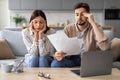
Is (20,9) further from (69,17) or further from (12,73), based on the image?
(12,73)

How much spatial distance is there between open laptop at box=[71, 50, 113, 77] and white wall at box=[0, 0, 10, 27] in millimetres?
5921

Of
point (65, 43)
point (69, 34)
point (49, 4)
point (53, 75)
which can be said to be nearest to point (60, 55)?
point (65, 43)

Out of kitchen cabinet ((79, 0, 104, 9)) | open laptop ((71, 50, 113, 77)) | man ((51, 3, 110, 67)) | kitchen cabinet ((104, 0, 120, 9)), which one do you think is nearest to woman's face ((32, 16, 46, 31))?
man ((51, 3, 110, 67))

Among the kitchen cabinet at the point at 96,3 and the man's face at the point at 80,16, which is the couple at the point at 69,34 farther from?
the kitchen cabinet at the point at 96,3

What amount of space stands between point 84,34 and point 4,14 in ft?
17.5

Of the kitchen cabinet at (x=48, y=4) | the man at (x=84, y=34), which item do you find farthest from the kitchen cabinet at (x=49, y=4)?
the man at (x=84, y=34)

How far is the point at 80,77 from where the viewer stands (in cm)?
176

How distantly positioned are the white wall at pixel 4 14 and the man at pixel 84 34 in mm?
5162

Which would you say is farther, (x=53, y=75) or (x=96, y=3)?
(x=96, y=3)

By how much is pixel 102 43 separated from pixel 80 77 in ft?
2.08

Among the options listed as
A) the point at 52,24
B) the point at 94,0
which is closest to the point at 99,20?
the point at 94,0

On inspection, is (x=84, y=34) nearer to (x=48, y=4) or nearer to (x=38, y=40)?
(x=38, y=40)

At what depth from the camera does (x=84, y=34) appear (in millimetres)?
2465

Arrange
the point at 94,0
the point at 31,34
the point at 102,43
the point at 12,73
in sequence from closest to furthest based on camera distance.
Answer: the point at 12,73 → the point at 102,43 → the point at 31,34 → the point at 94,0
